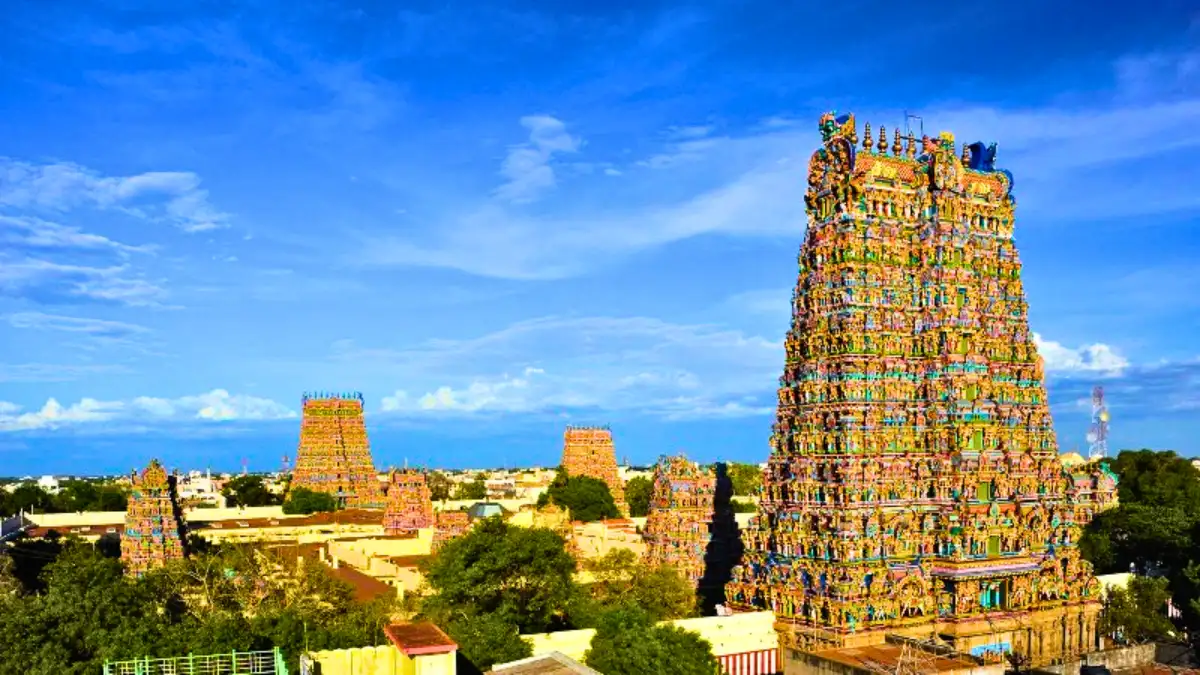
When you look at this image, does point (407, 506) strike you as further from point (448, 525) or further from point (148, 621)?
point (148, 621)

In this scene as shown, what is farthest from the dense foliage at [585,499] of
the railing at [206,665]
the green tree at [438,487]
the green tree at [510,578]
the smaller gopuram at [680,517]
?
the railing at [206,665]

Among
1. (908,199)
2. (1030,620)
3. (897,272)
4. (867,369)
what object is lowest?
(1030,620)

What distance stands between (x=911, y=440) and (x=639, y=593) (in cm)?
969

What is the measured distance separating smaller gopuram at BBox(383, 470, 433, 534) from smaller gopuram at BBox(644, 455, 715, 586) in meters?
24.3

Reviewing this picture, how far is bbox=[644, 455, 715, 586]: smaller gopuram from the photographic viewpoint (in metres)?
40.9

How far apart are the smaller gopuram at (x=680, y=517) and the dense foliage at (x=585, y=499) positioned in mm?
30561

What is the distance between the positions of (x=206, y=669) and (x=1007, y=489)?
75.0ft

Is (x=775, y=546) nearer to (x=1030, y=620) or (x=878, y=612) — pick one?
(x=878, y=612)

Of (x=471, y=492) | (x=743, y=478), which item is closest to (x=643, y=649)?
(x=743, y=478)

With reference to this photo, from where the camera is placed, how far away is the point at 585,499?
74.2 metres

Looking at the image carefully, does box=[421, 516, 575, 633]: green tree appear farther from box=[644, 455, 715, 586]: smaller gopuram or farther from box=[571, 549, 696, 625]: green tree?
box=[644, 455, 715, 586]: smaller gopuram

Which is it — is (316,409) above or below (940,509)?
above

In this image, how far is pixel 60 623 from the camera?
24.4 meters

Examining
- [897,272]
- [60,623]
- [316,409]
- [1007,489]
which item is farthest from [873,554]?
[316,409]
